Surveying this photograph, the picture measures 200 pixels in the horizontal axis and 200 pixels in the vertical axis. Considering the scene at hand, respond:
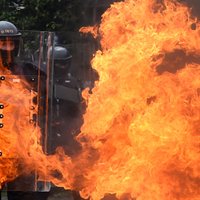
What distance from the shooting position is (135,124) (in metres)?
5.85

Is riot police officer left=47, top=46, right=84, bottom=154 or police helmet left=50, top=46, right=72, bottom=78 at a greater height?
police helmet left=50, top=46, right=72, bottom=78

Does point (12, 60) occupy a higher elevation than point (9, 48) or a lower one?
lower

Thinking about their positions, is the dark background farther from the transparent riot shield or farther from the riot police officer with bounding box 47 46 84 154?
the transparent riot shield

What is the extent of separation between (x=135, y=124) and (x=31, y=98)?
3.90 feet

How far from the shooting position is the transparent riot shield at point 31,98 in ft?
19.3

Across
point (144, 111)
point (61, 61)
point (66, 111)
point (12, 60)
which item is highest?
point (12, 60)

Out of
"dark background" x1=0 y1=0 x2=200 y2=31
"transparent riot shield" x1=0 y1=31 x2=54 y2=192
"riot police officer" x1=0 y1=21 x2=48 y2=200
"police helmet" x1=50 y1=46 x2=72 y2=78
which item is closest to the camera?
"transparent riot shield" x1=0 y1=31 x2=54 y2=192

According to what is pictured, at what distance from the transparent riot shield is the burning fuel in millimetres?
25

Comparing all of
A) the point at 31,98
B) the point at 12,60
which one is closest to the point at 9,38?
the point at 12,60

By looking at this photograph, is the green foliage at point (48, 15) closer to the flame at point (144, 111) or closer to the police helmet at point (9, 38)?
the flame at point (144, 111)

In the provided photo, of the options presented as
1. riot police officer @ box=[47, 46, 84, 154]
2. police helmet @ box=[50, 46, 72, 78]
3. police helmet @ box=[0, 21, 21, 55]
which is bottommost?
riot police officer @ box=[47, 46, 84, 154]

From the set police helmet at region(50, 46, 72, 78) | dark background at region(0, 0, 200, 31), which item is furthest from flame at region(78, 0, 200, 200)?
dark background at region(0, 0, 200, 31)

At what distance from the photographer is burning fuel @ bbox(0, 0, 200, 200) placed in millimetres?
5734

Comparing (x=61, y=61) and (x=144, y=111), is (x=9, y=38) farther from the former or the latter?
(x=61, y=61)
